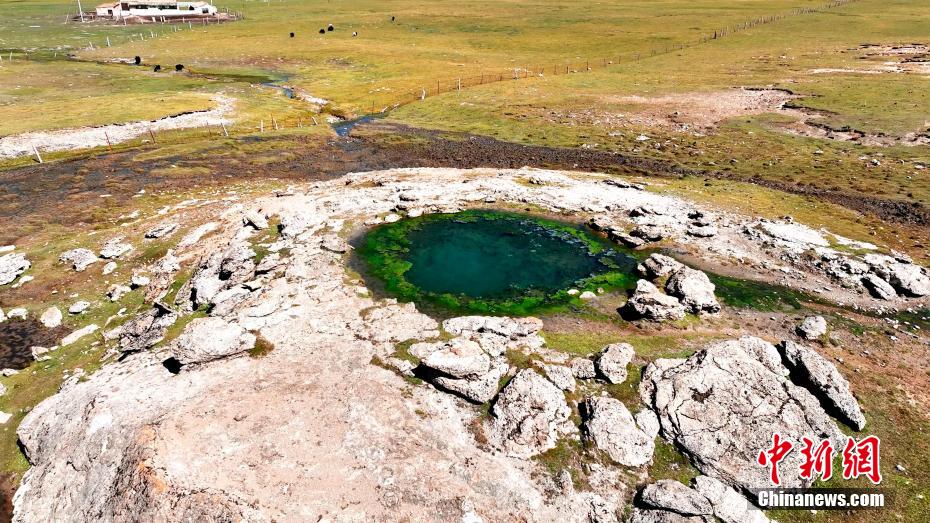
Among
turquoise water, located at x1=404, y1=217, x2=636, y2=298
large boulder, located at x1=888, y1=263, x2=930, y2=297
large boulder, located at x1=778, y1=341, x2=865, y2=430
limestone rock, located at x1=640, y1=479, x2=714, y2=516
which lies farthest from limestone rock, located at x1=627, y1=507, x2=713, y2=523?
large boulder, located at x1=888, y1=263, x2=930, y2=297

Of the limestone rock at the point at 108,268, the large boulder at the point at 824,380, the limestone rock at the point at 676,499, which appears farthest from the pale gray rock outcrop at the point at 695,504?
the limestone rock at the point at 108,268

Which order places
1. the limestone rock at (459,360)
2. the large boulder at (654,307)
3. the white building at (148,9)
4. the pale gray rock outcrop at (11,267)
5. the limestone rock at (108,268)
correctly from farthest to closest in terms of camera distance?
the white building at (148,9) → the limestone rock at (108,268) → the pale gray rock outcrop at (11,267) → the large boulder at (654,307) → the limestone rock at (459,360)

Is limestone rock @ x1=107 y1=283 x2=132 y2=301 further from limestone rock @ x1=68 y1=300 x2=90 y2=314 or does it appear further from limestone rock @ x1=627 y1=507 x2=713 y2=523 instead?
limestone rock @ x1=627 y1=507 x2=713 y2=523

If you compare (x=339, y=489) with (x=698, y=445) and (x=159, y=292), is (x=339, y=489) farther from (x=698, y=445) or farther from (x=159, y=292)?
(x=159, y=292)

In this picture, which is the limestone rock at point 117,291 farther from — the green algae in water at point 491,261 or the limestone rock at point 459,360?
the limestone rock at point 459,360

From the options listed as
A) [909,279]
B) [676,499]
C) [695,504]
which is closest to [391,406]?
[676,499]

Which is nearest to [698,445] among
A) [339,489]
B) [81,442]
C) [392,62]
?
[339,489]
